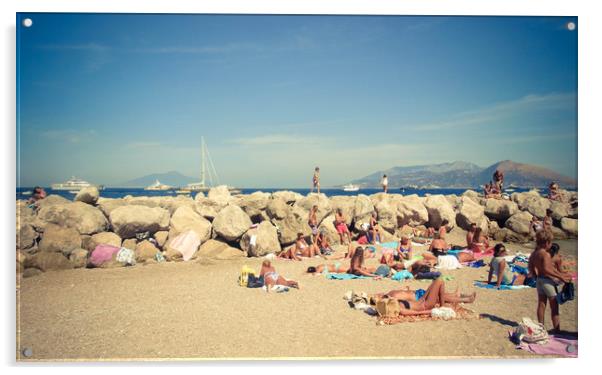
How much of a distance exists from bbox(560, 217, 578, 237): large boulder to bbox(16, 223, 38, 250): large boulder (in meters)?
7.06

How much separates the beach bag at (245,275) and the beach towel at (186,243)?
117 centimetres

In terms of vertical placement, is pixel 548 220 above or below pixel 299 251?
above

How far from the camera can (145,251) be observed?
231 inches

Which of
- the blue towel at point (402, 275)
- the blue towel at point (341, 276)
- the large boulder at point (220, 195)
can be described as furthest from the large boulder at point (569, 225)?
the large boulder at point (220, 195)

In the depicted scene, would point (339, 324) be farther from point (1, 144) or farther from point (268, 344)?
point (1, 144)

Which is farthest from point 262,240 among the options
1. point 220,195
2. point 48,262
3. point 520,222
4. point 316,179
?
point 520,222

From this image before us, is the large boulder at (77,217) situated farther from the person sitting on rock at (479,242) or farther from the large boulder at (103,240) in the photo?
the person sitting on rock at (479,242)

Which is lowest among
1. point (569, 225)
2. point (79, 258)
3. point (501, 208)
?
point (79, 258)

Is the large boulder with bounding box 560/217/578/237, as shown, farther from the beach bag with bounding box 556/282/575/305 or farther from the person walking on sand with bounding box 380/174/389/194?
the person walking on sand with bounding box 380/174/389/194

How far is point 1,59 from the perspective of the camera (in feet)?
14.5

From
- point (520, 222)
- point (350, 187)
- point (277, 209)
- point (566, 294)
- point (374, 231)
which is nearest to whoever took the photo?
point (566, 294)

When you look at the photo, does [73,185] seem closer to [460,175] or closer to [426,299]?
[426,299]

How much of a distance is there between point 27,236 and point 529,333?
21.3 ft

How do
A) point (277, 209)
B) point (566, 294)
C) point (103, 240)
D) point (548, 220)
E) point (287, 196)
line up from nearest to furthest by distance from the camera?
point (566, 294)
point (548, 220)
point (103, 240)
point (277, 209)
point (287, 196)
